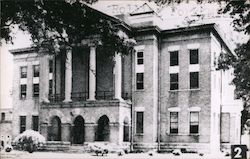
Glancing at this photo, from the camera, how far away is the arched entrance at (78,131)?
5080 millimetres

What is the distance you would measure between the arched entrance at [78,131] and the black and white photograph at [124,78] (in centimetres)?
A: 1

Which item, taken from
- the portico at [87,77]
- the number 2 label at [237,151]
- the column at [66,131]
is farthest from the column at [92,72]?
the number 2 label at [237,151]

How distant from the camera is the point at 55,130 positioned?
5.11 m

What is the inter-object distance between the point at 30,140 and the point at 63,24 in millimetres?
1303

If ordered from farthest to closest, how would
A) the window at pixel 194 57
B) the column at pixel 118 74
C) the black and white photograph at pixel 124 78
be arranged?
the column at pixel 118 74 → the window at pixel 194 57 → the black and white photograph at pixel 124 78

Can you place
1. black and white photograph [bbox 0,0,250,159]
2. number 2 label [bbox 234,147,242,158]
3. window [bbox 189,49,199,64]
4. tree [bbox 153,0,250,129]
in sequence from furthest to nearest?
window [bbox 189,49,199,64] < black and white photograph [bbox 0,0,250,159] < tree [bbox 153,0,250,129] < number 2 label [bbox 234,147,242,158]

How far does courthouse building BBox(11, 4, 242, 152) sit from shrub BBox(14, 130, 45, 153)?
0.07 meters

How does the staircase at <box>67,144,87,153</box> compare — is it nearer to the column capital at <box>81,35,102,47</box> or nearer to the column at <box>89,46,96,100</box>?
the column at <box>89,46,96,100</box>

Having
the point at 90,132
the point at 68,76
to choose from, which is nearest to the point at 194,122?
the point at 90,132

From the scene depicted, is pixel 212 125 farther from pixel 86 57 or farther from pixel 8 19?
pixel 8 19

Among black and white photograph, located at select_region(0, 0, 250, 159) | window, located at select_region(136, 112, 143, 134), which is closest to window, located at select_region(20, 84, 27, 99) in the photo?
black and white photograph, located at select_region(0, 0, 250, 159)

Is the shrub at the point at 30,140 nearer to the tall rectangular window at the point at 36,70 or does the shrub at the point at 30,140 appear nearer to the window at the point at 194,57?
the tall rectangular window at the point at 36,70

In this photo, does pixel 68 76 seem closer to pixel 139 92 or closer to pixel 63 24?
pixel 63 24

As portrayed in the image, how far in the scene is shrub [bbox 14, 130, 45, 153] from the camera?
5.01 m
